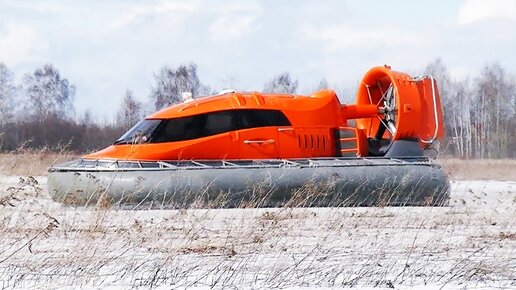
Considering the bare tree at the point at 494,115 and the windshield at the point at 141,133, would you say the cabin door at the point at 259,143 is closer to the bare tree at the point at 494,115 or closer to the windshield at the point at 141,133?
the windshield at the point at 141,133

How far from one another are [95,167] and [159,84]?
Result: 1928 inches

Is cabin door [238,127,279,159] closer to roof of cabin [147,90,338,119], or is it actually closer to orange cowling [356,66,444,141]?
roof of cabin [147,90,338,119]

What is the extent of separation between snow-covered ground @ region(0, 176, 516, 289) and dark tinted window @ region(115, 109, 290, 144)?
83.9 inches

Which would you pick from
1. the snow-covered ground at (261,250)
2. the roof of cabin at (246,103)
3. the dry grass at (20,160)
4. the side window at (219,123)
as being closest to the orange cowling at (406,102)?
the roof of cabin at (246,103)

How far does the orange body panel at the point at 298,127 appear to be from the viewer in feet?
44.9

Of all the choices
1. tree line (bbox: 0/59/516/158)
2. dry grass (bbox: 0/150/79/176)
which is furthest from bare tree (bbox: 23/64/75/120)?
dry grass (bbox: 0/150/79/176)

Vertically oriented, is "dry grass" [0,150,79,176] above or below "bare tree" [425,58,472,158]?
above

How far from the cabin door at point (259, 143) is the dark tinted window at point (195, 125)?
0.33ft

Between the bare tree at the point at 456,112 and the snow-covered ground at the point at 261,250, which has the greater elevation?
the snow-covered ground at the point at 261,250

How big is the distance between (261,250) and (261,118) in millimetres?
6192

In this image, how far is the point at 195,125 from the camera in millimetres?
13766

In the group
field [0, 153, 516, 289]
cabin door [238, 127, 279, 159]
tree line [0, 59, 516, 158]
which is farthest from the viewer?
tree line [0, 59, 516, 158]

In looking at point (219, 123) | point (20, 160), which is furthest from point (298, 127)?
point (20, 160)

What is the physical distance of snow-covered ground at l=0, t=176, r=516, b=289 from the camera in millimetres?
6566
